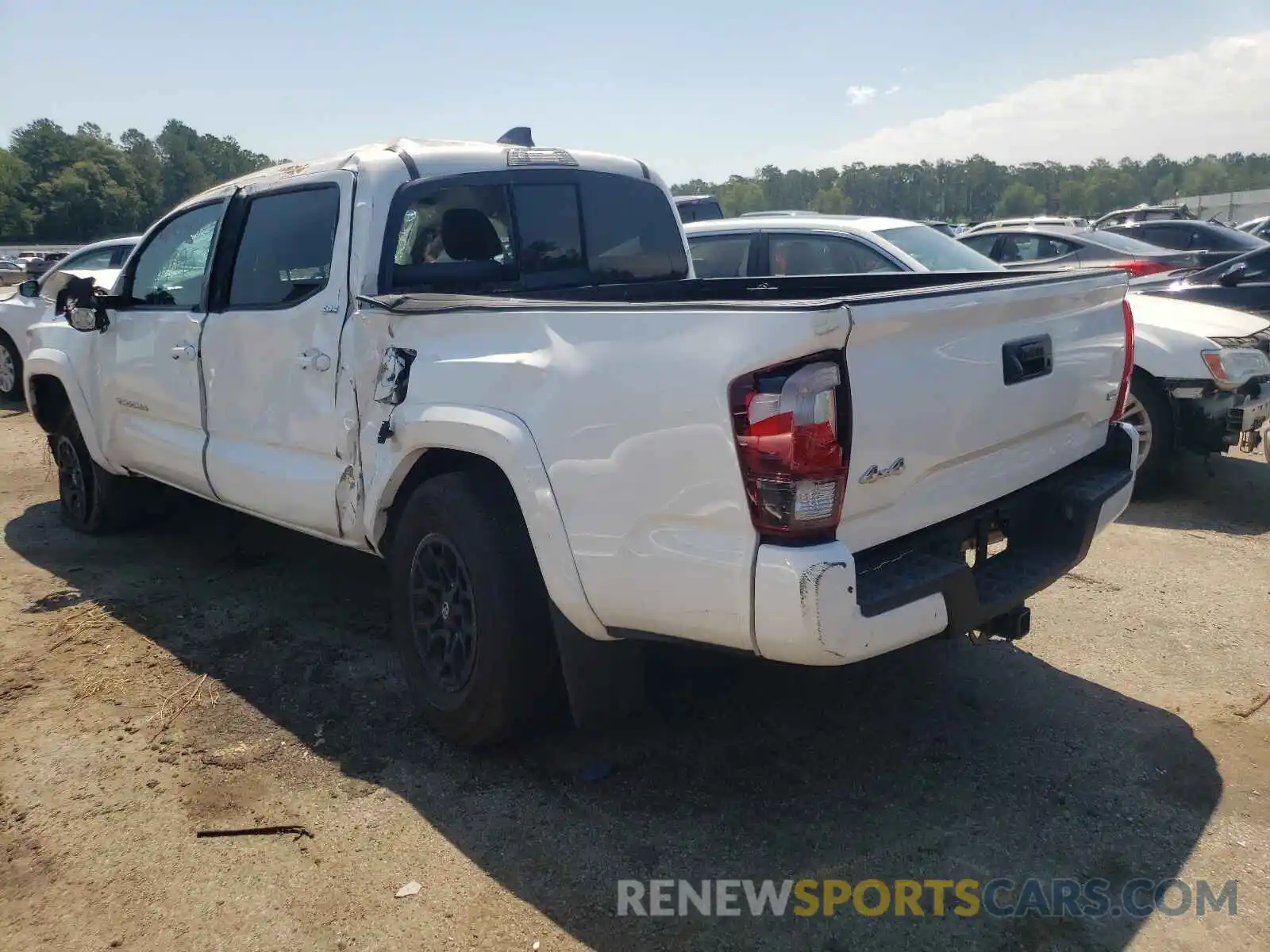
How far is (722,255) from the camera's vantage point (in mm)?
7695

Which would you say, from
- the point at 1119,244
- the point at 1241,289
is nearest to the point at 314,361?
the point at 1241,289

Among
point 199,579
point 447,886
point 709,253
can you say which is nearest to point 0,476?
point 199,579

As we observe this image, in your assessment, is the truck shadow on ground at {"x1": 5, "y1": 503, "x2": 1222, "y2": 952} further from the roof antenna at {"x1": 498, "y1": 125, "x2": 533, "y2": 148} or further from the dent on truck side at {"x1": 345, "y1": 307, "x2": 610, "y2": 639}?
the roof antenna at {"x1": 498, "y1": 125, "x2": 533, "y2": 148}

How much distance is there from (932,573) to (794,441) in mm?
621

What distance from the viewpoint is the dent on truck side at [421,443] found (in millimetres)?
2791

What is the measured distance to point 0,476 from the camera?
7.69m

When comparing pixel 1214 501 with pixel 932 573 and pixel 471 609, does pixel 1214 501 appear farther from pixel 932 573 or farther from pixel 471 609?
pixel 471 609

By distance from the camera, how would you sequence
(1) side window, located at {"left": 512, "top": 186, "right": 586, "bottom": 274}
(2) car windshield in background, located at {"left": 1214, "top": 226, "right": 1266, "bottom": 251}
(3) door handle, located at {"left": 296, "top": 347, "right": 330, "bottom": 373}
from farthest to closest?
(2) car windshield in background, located at {"left": 1214, "top": 226, "right": 1266, "bottom": 251} < (1) side window, located at {"left": 512, "top": 186, "right": 586, "bottom": 274} < (3) door handle, located at {"left": 296, "top": 347, "right": 330, "bottom": 373}

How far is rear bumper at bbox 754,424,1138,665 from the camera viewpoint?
2.34 meters

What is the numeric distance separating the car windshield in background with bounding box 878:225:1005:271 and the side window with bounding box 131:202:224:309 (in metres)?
4.52

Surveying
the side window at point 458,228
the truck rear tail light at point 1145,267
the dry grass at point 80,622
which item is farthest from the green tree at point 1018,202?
the dry grass at point 80,622

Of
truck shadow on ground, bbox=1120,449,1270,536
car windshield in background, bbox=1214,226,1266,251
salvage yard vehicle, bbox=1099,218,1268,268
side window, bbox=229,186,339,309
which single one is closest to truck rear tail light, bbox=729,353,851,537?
side window, bbox=229,186,339,309

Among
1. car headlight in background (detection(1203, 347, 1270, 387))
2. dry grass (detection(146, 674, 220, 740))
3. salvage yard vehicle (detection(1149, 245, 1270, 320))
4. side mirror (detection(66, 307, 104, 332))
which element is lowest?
dry grass (detection(146, 674, 220, 740))

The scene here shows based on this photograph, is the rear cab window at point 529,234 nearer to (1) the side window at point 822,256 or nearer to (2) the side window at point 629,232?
(2) the side window at point 629,232
